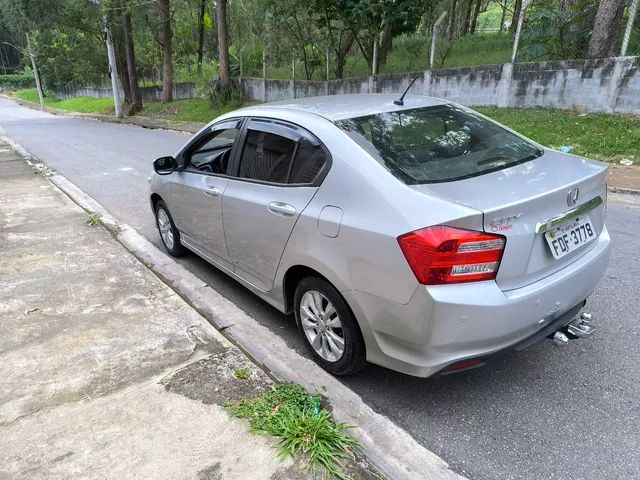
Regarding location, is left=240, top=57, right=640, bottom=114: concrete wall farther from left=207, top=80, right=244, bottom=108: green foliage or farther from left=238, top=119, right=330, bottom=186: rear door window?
left=238, top=119, right=330, bottom=186: rear door window

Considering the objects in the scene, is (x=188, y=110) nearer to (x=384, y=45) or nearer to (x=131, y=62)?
(x=131, y=62)

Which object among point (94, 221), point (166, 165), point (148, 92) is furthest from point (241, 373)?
point (148, 92)

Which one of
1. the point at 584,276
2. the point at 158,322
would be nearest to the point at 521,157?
the point at 584,276

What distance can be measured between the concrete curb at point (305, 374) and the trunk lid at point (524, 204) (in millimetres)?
A: 911

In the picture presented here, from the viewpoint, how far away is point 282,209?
2963mm

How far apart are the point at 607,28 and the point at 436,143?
9869 millimetres

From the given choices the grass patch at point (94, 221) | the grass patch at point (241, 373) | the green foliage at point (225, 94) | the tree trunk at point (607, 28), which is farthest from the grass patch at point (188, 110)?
the grass patch at point (241, 373)

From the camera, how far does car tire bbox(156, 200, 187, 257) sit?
483 cm

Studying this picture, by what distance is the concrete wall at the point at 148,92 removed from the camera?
2851 cm

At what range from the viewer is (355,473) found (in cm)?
214

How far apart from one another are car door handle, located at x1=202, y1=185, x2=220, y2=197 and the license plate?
2.35 meters

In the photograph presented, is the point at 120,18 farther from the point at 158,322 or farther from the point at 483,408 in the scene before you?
the point at 483,408

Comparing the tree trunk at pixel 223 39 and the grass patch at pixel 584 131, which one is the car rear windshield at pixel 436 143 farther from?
the tree trunk at pixel 223 39

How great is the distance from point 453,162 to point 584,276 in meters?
0.95
